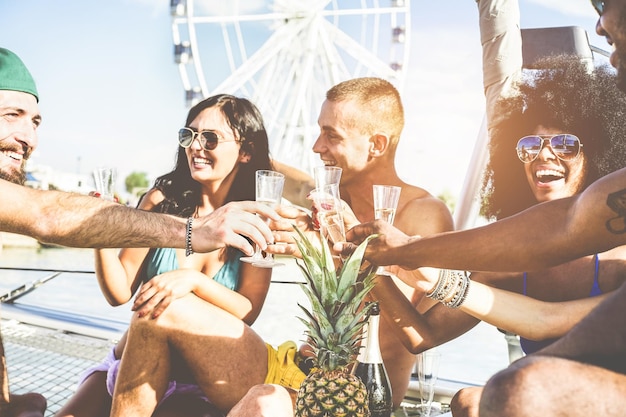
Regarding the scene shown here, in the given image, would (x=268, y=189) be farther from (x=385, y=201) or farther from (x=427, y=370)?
(x=427, y=370)

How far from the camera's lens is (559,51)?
3.02 metres

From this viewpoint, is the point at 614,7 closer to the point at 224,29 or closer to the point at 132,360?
the point at 132,360

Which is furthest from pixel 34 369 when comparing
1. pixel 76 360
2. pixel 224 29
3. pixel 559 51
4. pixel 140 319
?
pixel 224 29

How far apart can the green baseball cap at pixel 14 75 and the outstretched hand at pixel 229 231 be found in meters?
1.15

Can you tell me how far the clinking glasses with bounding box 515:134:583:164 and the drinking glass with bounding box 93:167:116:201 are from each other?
194cm

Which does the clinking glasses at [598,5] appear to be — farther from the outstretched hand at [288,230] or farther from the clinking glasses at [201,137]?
the clinking glasses at [201,137]

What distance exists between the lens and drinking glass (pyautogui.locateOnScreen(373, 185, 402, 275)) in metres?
2.04

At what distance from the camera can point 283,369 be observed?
221cm

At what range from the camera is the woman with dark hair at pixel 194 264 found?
2119mm

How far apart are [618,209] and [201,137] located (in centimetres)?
199

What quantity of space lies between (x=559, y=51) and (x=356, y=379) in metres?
2.30

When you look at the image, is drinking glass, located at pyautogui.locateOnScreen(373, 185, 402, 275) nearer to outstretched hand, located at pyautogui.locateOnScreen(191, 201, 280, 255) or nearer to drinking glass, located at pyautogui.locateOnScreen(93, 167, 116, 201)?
outstretched hand, located at pyautogui.locateOnScreen(191, 201, 280, 255)

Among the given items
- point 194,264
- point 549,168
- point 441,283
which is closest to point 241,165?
point 194,264

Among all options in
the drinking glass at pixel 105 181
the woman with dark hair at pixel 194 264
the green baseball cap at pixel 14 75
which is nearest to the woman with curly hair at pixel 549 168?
the woman with dark hair at pixel 194 264
